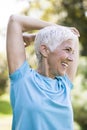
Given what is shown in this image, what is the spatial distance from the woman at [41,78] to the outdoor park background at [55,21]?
187 inches

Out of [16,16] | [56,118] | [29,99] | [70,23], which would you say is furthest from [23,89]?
[70,23]

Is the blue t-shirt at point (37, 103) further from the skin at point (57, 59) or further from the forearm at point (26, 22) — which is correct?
the forearm at point (26, 22)

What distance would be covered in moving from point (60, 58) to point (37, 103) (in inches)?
9.1

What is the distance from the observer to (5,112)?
9.84 metres

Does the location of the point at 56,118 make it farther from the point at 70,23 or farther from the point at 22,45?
the point at 70,23

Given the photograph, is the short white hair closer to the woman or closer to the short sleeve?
the woman

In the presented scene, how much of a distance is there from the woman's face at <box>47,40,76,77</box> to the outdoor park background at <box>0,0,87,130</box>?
4763 mm

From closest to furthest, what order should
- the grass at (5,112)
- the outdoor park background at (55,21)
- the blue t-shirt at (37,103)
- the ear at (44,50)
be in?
the blue t-shirt at (37,103)
the ear at (44,50)
the outdoor park background at (55,21)
the grass at (5,112)

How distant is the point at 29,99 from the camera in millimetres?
2002

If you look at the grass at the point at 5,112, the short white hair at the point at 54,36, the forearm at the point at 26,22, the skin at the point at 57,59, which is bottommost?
the grass at the point at 5,112

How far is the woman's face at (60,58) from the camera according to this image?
206cm

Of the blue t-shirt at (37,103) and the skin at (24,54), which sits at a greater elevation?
the skin at (24,54)

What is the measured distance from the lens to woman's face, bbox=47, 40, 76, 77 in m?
2.06

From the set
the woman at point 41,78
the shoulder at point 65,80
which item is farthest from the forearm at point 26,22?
the shoulder at point 65,80
